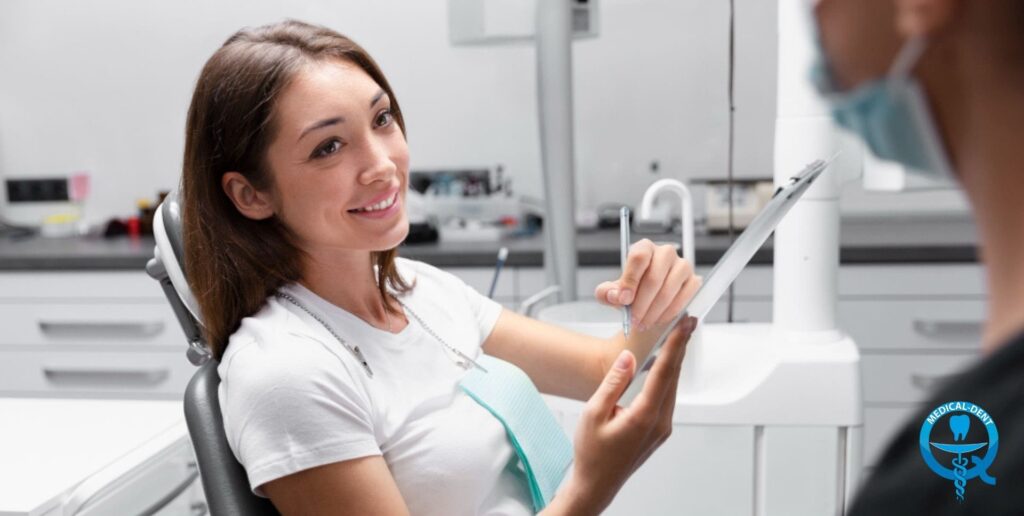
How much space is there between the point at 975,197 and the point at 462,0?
235 centimetres

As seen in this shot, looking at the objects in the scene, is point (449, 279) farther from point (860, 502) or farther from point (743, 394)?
point (860, 502)

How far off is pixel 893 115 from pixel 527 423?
0.97 m

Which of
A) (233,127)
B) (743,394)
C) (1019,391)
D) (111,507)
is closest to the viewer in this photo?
(1019,391)

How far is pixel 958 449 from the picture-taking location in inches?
12.4

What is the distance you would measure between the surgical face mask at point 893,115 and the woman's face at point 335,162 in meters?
0.88

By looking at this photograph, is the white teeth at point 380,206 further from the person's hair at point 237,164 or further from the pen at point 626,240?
the pen at point 626,240

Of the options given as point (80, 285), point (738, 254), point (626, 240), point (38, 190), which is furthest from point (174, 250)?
point (38, 190)

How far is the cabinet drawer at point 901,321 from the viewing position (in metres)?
2.33

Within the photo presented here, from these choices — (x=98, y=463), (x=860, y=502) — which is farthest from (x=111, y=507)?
(x=860, y=502)

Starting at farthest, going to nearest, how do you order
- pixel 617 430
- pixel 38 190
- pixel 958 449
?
pixel 38 190, pixel 617 430, pixel 958 449

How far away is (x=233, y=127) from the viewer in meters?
1.05

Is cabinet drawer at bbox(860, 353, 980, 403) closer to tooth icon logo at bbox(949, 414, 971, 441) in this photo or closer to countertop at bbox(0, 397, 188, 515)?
countertop at bbox(0, 397, 188, 515)

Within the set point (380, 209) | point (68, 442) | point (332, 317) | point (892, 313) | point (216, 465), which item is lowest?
point (892, 313)

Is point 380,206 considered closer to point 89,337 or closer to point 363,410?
point 363,410
